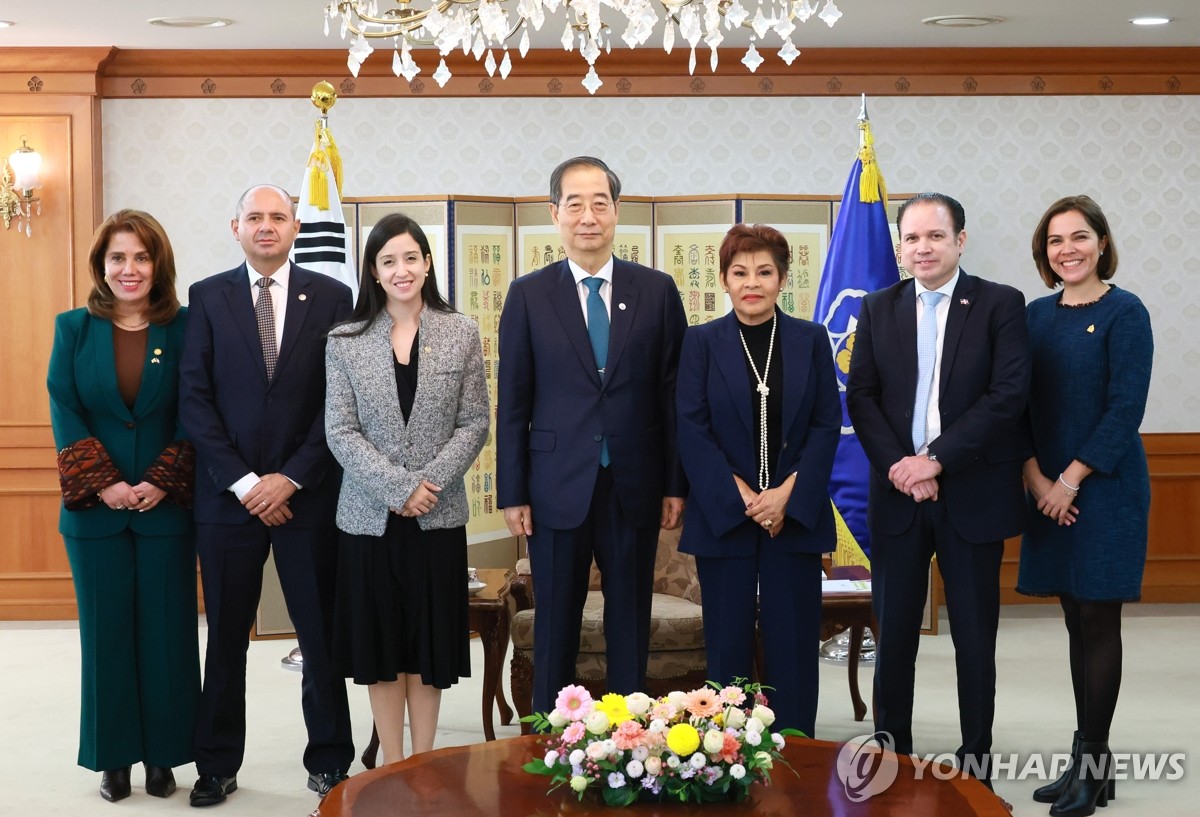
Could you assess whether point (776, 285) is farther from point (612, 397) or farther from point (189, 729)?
point (189, 729)

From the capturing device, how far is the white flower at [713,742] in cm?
239

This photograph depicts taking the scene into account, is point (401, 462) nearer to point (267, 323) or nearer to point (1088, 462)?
point (267, 323)

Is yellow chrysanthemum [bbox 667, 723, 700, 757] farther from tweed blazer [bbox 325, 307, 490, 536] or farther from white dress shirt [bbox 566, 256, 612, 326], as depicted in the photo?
white dress shirt [bbox 566, 256, 612, 326]

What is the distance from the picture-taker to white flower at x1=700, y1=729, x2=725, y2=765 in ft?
7.84

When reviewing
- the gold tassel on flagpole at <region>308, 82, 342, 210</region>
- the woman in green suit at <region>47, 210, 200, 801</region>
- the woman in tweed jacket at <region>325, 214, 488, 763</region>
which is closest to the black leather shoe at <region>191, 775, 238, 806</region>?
the woman in green suit at <region>47, 210, 200, 801</region>

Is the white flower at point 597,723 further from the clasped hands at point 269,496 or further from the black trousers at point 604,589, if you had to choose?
the clasped hands at point 269,496

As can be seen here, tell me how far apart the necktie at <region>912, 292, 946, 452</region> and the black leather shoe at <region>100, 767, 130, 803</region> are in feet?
8.49

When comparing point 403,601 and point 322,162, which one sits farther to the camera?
point 322,162

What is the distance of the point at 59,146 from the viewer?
278 inches

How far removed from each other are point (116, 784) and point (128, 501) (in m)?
0.90

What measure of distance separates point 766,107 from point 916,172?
3.00 feet

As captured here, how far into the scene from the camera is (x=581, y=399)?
3600 mm

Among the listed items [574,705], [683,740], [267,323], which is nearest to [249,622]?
[267,323]

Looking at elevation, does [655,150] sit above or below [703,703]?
above
